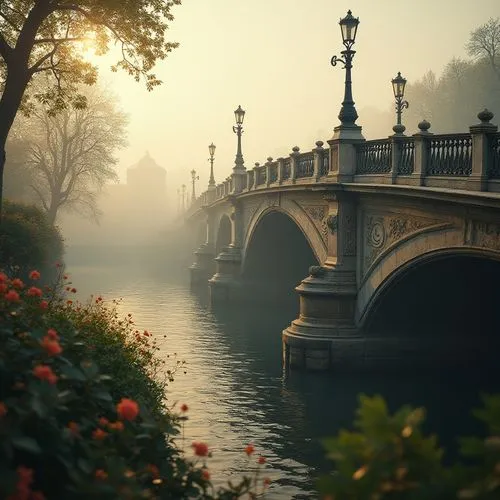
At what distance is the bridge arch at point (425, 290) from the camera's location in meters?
19.0

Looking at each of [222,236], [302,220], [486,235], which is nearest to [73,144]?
[222,236]

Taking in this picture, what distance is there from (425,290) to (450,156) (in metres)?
5.96

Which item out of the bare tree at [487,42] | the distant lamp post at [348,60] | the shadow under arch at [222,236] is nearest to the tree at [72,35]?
the distant lamp post at [348,60]

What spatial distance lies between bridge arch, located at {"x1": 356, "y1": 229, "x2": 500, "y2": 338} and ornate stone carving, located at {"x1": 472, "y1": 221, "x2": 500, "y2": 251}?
239 centimetres

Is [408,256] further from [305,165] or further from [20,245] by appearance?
[20,245]

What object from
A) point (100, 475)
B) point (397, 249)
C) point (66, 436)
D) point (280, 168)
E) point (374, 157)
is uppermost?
point (280, 168)

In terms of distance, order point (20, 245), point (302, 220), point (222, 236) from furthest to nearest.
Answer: point (222, 236) < point (302, 220) < point (20, 245)

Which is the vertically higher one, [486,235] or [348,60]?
[348,60]

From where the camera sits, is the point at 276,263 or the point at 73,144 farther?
the point at 73,144

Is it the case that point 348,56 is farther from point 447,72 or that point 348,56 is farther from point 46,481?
point 447,72

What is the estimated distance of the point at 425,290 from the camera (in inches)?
831

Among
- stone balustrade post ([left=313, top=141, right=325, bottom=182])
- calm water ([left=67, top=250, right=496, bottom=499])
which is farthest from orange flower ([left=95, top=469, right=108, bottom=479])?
stone balustrade post ([left=313, top=141, right=325, bottom=182])

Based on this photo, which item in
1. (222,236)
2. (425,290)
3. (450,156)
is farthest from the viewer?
(222,236)

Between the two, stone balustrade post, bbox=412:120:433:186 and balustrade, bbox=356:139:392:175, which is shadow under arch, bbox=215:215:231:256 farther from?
stone balustrade post, bbox=412:120:433:186
